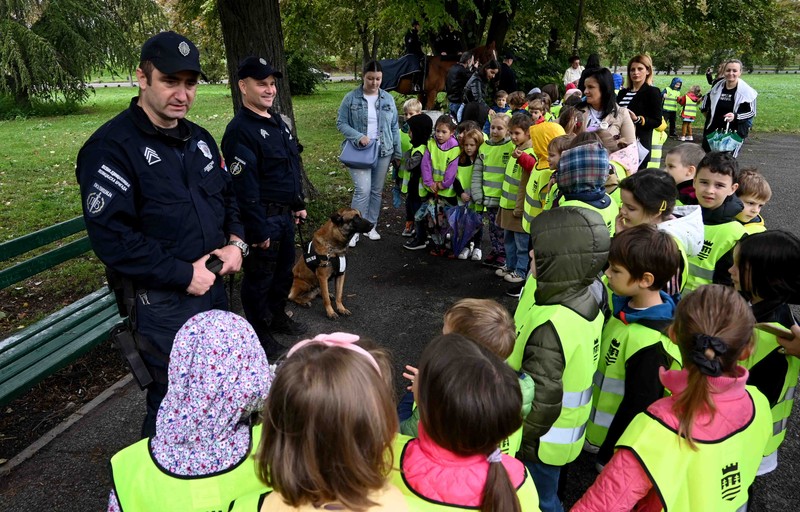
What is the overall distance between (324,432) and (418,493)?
0.38m

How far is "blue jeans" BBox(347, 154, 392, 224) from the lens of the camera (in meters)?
6.70

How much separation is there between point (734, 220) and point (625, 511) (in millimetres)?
2443

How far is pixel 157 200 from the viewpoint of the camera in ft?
8.61

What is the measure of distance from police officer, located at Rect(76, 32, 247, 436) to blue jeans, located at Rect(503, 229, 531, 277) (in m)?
3.61

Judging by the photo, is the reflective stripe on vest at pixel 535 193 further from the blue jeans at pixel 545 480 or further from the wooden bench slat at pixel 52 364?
the wooden bench slat at pixel 52 364

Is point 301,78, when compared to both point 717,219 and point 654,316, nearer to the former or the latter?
point 717,219

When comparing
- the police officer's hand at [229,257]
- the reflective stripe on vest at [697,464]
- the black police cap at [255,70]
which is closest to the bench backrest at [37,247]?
the police officer's hand at [229,257]

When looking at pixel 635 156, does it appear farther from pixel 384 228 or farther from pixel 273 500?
pixel 273 500

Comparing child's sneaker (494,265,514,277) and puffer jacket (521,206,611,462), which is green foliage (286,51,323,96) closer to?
child's sneaker (494,265,514,277)

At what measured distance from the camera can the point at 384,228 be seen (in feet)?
25.6

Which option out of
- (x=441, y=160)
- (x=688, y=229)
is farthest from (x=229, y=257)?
(x=441, y=160)

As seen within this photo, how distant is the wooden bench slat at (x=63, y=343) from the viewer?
3404 millimetres

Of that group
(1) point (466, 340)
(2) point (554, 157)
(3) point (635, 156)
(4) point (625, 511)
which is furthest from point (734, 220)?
(1) point (466, 340)

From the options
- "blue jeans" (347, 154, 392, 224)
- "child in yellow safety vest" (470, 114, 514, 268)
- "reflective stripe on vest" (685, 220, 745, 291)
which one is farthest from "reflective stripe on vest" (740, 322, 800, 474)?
"blue jeans" (347, 154, 392, 224)
